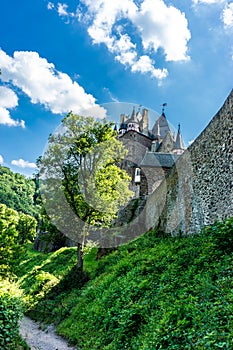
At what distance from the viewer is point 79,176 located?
14828 millimetres

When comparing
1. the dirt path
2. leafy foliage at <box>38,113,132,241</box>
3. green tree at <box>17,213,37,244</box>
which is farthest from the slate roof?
green tree at <box>17,213,37,244</box>

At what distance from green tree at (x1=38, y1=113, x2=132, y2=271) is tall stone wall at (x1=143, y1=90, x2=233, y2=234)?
3.71 m

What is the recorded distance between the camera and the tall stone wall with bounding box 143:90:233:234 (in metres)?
7.32

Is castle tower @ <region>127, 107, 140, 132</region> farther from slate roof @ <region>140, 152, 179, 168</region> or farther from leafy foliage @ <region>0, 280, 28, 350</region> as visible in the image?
leafy foliage @ <region>0, 280, 28, 350</region>

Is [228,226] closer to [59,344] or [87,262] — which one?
[59,344]

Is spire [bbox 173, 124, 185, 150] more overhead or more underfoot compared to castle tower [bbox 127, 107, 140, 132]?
more underfoot

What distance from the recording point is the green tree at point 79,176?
1476 centimetres

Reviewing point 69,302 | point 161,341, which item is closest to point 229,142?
point 161,341

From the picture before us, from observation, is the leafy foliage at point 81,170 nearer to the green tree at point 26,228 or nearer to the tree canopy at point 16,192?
the green tree at point 26,228

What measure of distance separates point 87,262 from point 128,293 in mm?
11792

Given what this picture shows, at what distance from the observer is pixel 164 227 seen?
45.7 ft

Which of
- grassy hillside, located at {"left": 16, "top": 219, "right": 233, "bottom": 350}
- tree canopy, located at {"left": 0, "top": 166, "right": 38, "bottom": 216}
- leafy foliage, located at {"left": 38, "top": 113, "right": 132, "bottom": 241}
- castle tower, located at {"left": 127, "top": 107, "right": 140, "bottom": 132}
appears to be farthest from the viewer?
tree canopy, located at {"left": 0, "top": 166, "right": 38, "bottom": 216}

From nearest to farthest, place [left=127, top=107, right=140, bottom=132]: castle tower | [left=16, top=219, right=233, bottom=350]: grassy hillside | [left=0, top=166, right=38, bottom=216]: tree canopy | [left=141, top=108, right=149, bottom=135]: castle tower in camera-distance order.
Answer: [left=16, top=219, right=233, bottom=350]: grassy hillside → [left=127, top=107, right=140, bottom=132]: castle tower → [left=141, top=108, right=149, bottom=135]: castle tower → [left=0, top=166, right=38, bottom=216]: tree canopy

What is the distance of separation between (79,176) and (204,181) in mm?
7534
